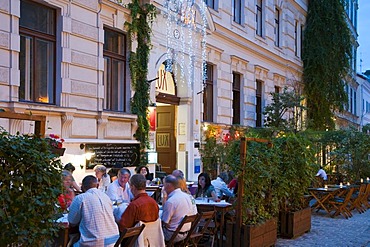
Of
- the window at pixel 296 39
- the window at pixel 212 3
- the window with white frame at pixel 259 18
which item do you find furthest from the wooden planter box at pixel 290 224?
the window at pixel 296 39

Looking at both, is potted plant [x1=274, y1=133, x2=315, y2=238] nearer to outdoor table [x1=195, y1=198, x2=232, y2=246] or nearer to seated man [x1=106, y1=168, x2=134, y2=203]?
outdoor table [x1=195, y1=198, x2=232, y2=246]

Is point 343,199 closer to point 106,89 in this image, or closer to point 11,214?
point 106,89

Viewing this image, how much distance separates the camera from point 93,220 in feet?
18.7

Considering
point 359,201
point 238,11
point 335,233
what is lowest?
point 335,233

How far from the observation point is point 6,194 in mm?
3871

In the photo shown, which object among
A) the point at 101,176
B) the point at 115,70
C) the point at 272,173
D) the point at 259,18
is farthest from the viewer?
the point at 259,18

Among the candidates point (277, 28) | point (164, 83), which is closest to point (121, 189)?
point (164, 83)

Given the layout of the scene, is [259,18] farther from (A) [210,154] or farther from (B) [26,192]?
(B) [26,192]

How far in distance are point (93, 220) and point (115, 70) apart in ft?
26.3

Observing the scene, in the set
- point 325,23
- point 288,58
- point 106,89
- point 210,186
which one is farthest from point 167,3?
point 325,23

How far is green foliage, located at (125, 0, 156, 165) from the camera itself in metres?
13.5

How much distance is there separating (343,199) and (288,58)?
12.0 m

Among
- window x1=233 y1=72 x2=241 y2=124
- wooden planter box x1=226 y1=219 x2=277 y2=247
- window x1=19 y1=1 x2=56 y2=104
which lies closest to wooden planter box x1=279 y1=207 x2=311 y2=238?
wooden planter box x1=226 y1=219 x2=277 y2=247

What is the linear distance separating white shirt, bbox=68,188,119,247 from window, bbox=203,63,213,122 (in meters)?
12.3
